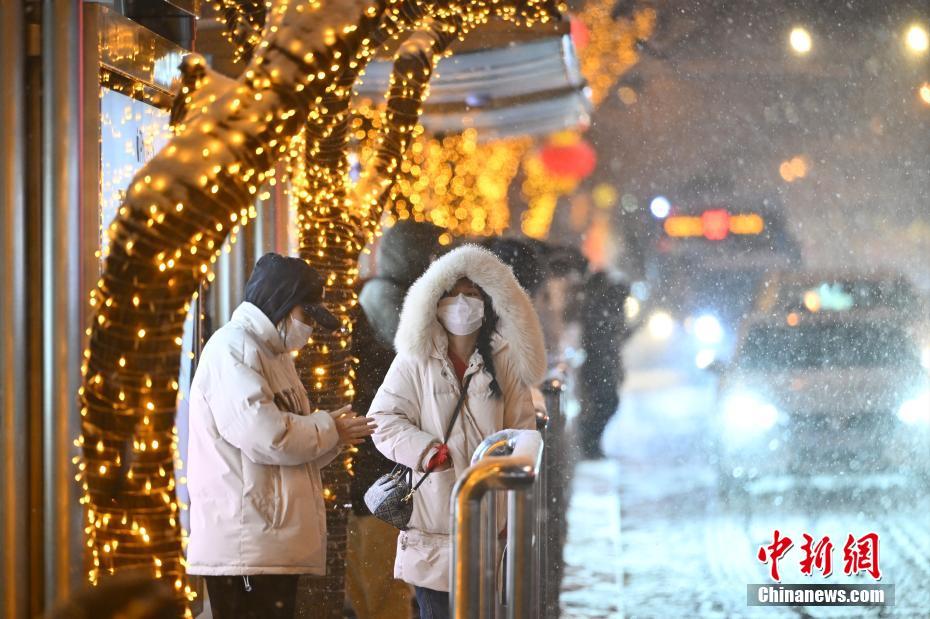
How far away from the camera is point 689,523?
311 inches

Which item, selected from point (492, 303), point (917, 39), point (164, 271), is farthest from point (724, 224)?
point (164, 271)

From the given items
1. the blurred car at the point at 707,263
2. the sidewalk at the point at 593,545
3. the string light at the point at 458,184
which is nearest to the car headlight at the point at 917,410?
the blurred car at the point at 707,263

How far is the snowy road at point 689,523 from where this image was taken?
22.4ft

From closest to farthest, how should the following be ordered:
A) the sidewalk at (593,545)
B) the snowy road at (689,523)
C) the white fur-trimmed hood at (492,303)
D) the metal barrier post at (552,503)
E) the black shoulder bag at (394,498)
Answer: the black shoulder bag at (394,498)
the white fur-trimmed hood at (492,303)
the metal barrier post at (552,503)
the sidewalk at (593,545)
the snowy road at (689,523)

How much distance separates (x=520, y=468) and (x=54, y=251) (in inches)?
81.2

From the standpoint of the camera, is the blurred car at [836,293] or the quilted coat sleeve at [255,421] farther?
the blurred car at [836,293]

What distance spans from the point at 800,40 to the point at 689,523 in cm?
309

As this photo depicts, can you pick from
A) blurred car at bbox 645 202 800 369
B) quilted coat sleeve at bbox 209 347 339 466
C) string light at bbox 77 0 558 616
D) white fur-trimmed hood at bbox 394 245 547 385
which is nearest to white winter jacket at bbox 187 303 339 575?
quilted coat sleeve at bbox 209 347 339 466

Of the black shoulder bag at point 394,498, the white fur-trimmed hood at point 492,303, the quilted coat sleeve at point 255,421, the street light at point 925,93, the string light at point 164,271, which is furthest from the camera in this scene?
the street light at point 925,93

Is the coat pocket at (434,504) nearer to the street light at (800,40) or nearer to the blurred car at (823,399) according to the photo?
the blurred car at (823,399)

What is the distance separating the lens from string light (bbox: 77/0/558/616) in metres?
2.11

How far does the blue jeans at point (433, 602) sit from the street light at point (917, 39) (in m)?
5.18

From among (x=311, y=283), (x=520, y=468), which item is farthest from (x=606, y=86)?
(x=520, y=468)

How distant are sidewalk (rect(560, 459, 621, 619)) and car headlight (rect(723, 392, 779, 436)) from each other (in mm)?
971
